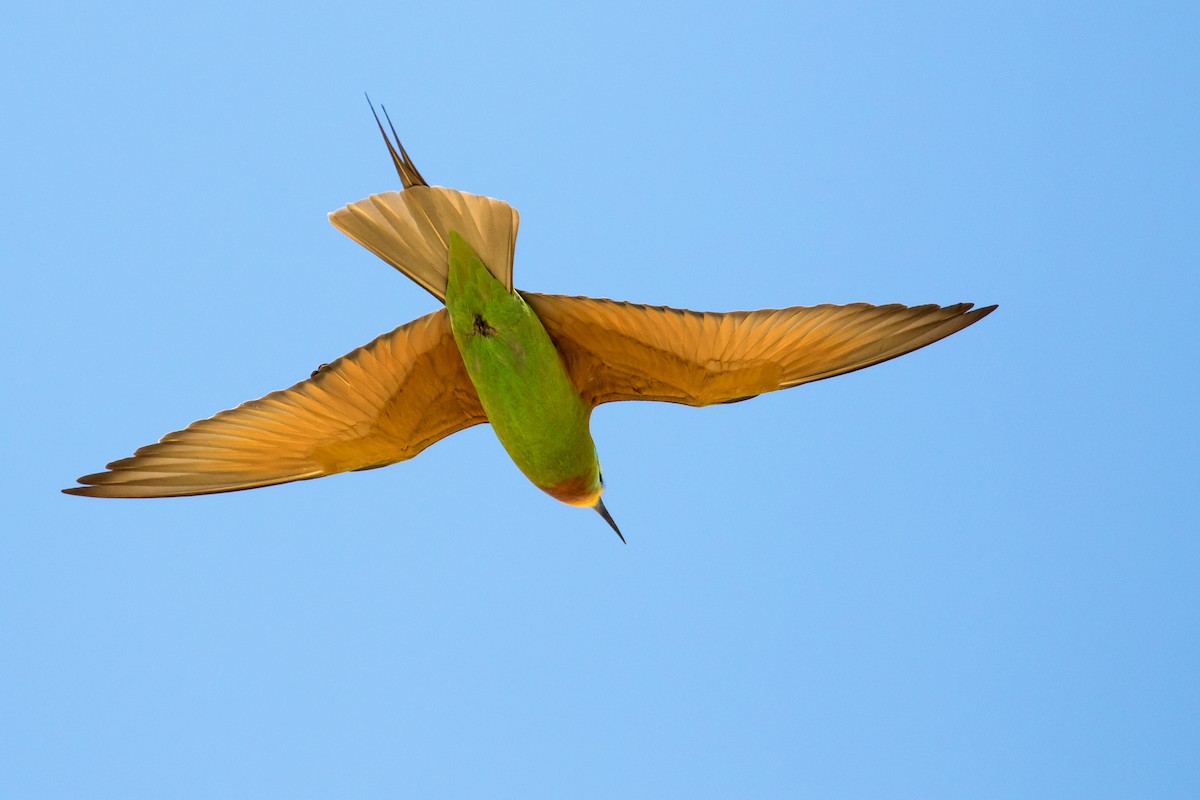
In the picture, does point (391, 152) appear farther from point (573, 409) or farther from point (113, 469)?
point (113, 469)

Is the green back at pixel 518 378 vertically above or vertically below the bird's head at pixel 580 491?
above

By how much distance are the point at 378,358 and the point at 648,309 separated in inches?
51.1

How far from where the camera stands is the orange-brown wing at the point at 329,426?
251 inches

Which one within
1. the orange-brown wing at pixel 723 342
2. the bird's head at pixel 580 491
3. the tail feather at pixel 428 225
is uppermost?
the tail feather at pixel 428 225

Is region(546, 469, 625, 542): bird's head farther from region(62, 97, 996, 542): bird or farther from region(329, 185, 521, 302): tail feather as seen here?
region(329, 185, 521, 302): tail feather

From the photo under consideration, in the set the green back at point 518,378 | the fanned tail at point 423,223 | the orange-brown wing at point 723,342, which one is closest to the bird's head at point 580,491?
the green back at point 518,378

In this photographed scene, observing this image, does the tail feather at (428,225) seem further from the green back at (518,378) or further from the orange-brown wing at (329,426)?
the orange-brown wing at (329,426)

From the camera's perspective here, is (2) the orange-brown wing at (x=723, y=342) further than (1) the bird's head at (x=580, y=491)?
No

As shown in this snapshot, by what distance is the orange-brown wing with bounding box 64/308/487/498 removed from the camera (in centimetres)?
638

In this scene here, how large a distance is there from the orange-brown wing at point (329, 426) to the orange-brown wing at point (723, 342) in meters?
0.59

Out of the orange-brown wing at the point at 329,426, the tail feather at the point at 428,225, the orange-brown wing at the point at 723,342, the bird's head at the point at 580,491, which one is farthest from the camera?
the bird's head at the point at 580,491

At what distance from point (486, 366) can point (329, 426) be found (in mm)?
911

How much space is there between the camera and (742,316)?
236 inches

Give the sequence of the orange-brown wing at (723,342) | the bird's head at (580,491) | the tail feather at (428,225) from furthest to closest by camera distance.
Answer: the bird's head at (580,491) → the orange-brown wing at (723,342) → the tail feather at (428,225)
